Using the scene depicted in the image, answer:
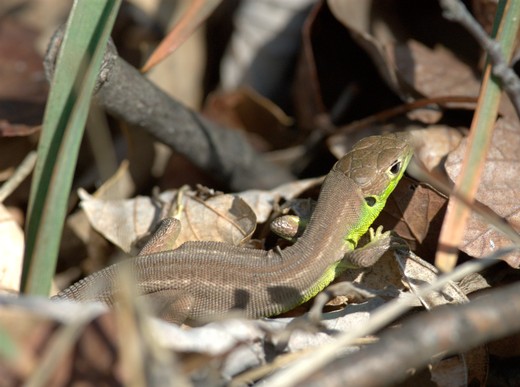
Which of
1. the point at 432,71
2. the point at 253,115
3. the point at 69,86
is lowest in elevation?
the point at 253,115

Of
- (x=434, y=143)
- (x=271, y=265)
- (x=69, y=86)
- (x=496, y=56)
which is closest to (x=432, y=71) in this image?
(x=434, y=143)

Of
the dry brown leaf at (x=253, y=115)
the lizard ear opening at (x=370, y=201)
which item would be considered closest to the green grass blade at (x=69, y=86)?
the lizard ear opening at (x=370, y=201)

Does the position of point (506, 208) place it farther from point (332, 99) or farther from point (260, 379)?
point (332, 99)

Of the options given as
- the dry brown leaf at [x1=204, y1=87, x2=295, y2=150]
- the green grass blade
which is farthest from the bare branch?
the dry brown leaf at [x1=204, y1=87, x2=295, y2=150]

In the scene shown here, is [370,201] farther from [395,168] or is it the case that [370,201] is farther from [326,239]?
[326,239]

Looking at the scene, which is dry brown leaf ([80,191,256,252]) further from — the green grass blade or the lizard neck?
the green grass blade

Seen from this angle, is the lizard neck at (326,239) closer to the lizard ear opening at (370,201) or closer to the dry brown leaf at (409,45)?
the lizard ear opening at (370,201)

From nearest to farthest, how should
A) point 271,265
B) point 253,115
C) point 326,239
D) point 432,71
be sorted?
point 271,265 → point 326,239 → point 432,71 → point 253,115
